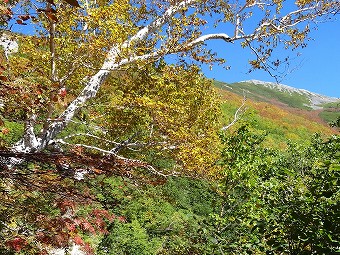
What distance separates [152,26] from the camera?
9430 mm

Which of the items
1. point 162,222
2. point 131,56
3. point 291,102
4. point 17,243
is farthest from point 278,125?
point 291,102

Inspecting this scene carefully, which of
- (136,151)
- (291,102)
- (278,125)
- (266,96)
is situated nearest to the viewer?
(136,151)

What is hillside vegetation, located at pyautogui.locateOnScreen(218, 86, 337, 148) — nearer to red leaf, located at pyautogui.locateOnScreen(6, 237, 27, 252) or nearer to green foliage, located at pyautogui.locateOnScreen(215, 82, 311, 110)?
red leaf, located at pyautogui.locateOnScreen(6, 237, 27, 252)

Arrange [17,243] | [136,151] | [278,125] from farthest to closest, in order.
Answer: [278,125] < [136,151] < [17,243]

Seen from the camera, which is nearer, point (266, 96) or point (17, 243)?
point (17, 243)

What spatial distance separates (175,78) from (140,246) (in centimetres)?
557

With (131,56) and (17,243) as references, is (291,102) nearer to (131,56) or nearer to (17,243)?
(131,56)

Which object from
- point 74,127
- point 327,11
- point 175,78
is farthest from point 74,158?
point 74,127

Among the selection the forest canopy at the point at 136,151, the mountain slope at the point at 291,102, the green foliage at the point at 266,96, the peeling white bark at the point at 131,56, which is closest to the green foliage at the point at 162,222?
the forest canopy at the point at 136,151

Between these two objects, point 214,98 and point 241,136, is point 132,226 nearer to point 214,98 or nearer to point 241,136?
point 241,136

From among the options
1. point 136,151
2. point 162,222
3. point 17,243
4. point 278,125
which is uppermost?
point 278,125

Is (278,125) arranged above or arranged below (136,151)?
above

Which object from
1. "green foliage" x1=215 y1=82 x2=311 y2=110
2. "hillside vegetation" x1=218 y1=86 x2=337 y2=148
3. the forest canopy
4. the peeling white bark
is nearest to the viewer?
the forest canopy

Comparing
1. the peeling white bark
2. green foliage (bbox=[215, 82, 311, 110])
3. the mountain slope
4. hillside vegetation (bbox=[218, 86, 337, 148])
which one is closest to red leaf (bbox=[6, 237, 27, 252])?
the peeling white bark
